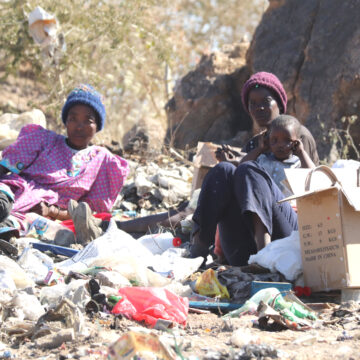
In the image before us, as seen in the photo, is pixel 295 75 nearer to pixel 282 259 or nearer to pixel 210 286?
pixel 282 259

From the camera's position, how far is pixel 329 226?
126 inches

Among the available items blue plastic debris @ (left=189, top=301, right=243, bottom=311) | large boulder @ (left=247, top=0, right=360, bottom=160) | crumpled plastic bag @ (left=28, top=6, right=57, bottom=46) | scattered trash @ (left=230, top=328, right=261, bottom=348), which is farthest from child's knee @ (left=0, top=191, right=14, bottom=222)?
crumpled plastic bag @ (left=28, top=6, right=57, bottom=46)

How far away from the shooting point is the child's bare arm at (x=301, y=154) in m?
4.07

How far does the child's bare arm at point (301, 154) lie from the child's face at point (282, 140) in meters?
0.03

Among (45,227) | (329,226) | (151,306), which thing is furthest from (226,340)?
(45,227)

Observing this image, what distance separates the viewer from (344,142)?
6664 mm

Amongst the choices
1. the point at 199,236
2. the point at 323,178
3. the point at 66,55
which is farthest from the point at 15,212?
the point at 66,55

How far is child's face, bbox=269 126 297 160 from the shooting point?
4109mm

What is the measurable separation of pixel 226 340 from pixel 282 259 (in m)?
0.96

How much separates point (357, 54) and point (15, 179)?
3.62 meters

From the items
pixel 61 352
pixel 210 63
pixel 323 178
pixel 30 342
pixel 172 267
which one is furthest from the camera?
pixel 210 63

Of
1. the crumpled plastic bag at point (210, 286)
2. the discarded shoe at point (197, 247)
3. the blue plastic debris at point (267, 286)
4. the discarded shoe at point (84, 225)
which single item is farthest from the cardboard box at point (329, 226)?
the discarded shoe at point (84, 225)

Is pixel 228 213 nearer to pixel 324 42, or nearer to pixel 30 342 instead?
pixel 30 342

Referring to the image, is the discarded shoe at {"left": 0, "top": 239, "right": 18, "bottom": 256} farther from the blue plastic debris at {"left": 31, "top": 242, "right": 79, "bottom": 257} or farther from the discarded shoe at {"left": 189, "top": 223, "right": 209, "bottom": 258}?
the discarded shoe at {"left": 189, "top": 223, "right": 209, "bottom": 258}
